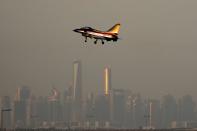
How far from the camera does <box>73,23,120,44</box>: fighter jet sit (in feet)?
529

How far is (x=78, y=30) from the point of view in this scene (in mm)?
169625

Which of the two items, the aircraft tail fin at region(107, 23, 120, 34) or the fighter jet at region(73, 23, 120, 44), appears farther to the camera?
the aircraft tail fin at region(107, 23, 120, 34)

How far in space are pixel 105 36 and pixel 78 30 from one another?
10.5 metres

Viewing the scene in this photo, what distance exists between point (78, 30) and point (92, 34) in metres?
6.79

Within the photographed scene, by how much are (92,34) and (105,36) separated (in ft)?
12.7

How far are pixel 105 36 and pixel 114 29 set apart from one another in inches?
304

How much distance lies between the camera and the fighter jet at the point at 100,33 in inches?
6344

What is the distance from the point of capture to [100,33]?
163 m

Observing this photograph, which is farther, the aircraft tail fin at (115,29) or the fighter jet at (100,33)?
the aircraft tail fin at (115,29)

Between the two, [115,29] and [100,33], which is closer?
[100,33]

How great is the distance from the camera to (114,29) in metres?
169

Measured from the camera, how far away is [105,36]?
16150 centimetres
